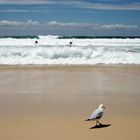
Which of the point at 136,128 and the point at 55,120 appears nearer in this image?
the point at 136,128

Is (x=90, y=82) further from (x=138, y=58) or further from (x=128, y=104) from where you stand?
(x=138, y=58)

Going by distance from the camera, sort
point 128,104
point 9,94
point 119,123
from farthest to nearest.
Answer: point 9,94 < point 128,104 < point 119,123

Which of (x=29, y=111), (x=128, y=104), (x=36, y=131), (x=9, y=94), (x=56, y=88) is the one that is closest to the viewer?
(x=36, y=131)

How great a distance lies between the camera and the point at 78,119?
25.2ft

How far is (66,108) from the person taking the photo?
28.7 ft

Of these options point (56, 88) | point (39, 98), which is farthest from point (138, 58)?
point (39, 98)

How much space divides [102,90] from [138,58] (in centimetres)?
1561

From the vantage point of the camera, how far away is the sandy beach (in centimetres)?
665

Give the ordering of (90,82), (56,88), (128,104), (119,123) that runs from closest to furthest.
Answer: (119,123) → (128,104) → (56,88) → (90,82)

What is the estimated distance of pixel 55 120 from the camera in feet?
24.9

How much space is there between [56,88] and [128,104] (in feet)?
10.1

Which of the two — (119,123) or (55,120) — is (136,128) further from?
(55,120)

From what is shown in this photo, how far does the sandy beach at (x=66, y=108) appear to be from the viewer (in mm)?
6648

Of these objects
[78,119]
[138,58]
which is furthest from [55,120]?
[138,58]
